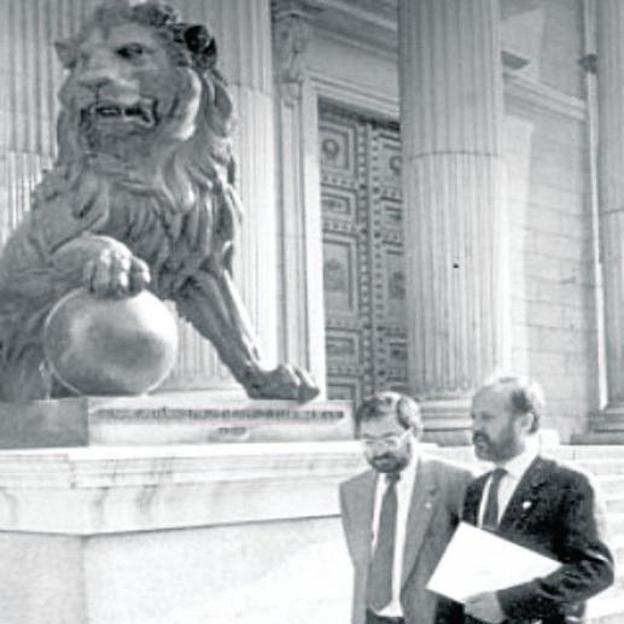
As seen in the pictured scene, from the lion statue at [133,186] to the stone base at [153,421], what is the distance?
0.54 ft

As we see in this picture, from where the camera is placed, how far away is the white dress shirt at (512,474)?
12.1 feet

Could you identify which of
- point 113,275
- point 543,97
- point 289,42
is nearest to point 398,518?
point 113,275

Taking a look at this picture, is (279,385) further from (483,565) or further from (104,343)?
(483,565)

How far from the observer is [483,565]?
3543 mm

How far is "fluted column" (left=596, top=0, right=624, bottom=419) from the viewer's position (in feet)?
51.3

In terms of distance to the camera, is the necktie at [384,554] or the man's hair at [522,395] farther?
the necktie at [384,554]

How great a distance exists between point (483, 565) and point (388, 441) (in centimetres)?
82

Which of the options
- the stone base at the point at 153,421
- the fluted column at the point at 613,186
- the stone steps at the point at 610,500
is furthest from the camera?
the fluted column at the point at 613,186

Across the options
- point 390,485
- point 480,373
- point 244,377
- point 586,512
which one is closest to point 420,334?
point 480,373

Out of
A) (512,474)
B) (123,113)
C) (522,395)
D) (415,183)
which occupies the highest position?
(415,183)

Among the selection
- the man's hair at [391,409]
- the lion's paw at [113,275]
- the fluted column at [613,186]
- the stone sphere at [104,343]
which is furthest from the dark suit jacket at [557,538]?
the fluted column at [613,186]

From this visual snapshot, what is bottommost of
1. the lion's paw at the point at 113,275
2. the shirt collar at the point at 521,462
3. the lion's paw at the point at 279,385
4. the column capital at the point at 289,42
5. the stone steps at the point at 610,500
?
the stone steps at the point at 610,500

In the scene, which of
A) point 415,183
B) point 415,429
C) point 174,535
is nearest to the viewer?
point 415,429

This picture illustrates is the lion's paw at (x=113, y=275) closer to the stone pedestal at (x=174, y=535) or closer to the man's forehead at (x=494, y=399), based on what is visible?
the stone pedestal at (x=174, y=535)
